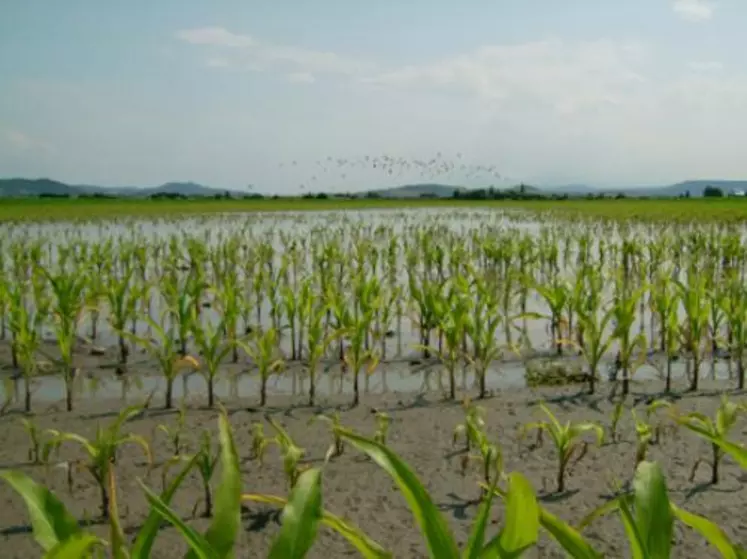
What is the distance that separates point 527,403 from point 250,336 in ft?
9.14

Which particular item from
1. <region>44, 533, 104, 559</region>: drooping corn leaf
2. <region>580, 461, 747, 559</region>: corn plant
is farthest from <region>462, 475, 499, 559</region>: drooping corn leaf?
<region>44, 533, 104, 559</region>: drooping corn leaf

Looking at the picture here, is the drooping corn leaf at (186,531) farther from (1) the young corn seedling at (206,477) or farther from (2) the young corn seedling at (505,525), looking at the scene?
(1) the young corn seedling at (206,477)

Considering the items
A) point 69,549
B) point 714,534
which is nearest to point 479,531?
point 714,534

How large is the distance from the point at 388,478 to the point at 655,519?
2159 millimetres

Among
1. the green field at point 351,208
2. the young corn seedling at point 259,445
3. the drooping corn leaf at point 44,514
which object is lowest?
the young corn seedling at point 259,445

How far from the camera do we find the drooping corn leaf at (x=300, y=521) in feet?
4.83

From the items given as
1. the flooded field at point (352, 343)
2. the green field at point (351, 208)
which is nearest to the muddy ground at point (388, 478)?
the flooded field at point (352, 343)

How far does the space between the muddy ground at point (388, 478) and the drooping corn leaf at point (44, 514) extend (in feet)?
4.39

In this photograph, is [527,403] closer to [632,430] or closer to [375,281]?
[632,430]

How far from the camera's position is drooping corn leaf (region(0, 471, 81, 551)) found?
1.65m

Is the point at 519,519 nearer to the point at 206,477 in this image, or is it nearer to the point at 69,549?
the point at 69,549

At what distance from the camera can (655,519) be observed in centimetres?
157

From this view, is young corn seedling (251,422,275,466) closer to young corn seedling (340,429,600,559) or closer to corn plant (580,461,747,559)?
young corn seedling (340,429,600,559)

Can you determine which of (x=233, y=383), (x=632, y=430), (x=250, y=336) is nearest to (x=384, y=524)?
(x=632, y=430)
